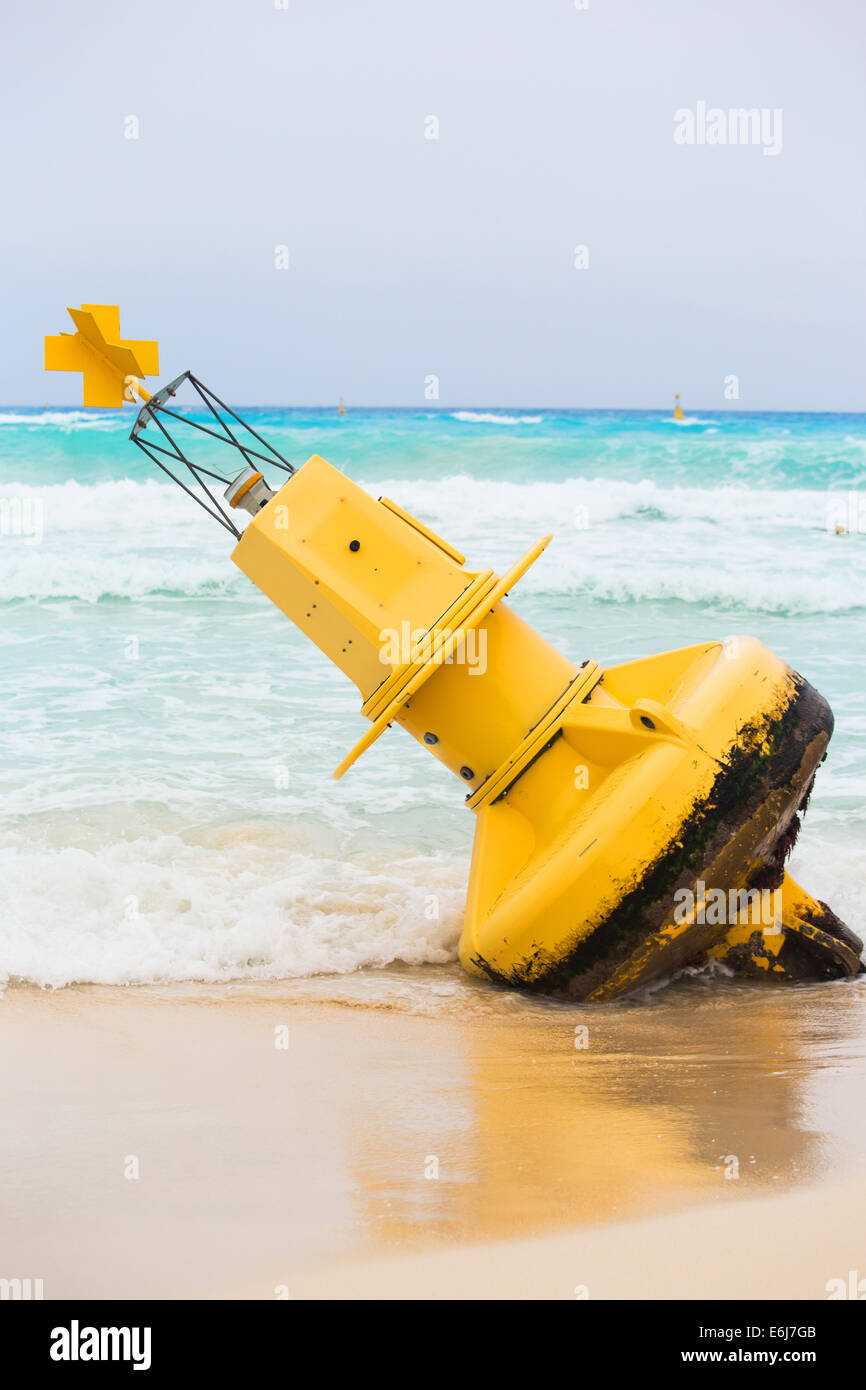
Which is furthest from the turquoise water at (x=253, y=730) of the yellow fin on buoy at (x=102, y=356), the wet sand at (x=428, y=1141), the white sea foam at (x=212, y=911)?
the yellow fin on buoy at (x=102, y=356)

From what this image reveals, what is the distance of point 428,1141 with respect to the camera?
9.02ft

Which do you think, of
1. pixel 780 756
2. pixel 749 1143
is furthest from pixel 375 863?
pixel 749 1143

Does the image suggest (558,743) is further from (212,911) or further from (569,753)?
(212,911)

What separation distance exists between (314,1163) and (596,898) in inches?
39.4

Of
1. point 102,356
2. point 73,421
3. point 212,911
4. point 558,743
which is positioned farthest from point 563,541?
point 73,421

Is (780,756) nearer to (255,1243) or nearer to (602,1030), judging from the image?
(602,1030)

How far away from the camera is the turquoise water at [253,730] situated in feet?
13.9

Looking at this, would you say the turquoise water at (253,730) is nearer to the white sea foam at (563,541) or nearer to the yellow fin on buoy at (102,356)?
the white sea foam at (563,541)

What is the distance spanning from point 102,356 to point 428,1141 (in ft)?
8.06

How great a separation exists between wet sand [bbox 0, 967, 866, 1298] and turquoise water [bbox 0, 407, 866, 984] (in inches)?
18.9

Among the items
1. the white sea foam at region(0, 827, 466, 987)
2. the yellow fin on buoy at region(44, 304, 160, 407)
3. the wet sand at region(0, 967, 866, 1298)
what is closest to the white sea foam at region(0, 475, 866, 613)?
the white sea foam at region(0, 827, 466, 987)

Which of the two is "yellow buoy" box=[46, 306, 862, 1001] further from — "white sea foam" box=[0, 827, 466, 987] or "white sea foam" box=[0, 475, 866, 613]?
"white sea foam" box=[0, 475, 866, 613]

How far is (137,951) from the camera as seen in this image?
3.97 meters

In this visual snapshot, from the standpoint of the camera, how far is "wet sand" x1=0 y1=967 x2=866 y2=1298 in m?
2.23
